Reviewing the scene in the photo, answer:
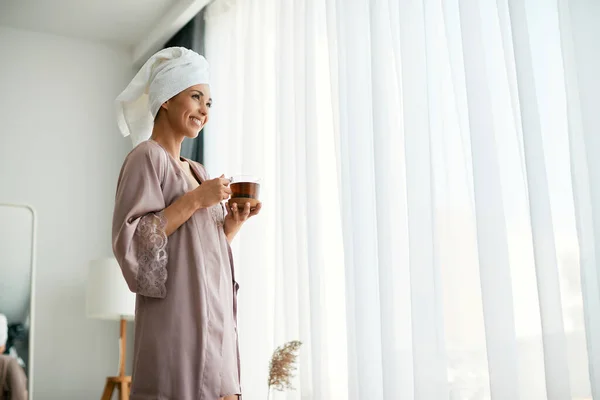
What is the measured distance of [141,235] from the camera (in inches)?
65.4

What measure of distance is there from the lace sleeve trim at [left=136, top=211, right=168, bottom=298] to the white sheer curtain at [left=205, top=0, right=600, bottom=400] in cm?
71

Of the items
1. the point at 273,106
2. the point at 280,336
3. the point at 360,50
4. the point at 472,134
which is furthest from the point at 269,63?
the point at 472,134

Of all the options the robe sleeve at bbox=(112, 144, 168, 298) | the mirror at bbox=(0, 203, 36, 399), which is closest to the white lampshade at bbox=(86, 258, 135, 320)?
the mirror at bbox=(0, 203, 36, 399)

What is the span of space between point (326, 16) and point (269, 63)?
64cm

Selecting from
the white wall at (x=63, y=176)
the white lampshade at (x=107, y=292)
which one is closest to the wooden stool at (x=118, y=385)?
the white lampshade at (x=107, y=292)

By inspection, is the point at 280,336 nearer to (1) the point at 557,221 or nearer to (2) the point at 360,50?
(2) the point at 360,50

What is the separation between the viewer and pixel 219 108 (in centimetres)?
362

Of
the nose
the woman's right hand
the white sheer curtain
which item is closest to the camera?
the white sheer curtain

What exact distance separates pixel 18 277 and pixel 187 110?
2.23m

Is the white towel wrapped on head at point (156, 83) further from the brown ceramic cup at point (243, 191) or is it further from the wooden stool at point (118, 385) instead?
the wooden stool at point (118, 385)

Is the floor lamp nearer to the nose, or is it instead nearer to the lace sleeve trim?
the nose

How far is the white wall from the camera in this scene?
13.4 feet

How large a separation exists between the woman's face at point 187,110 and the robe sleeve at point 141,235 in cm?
22

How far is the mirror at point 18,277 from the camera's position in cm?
353
